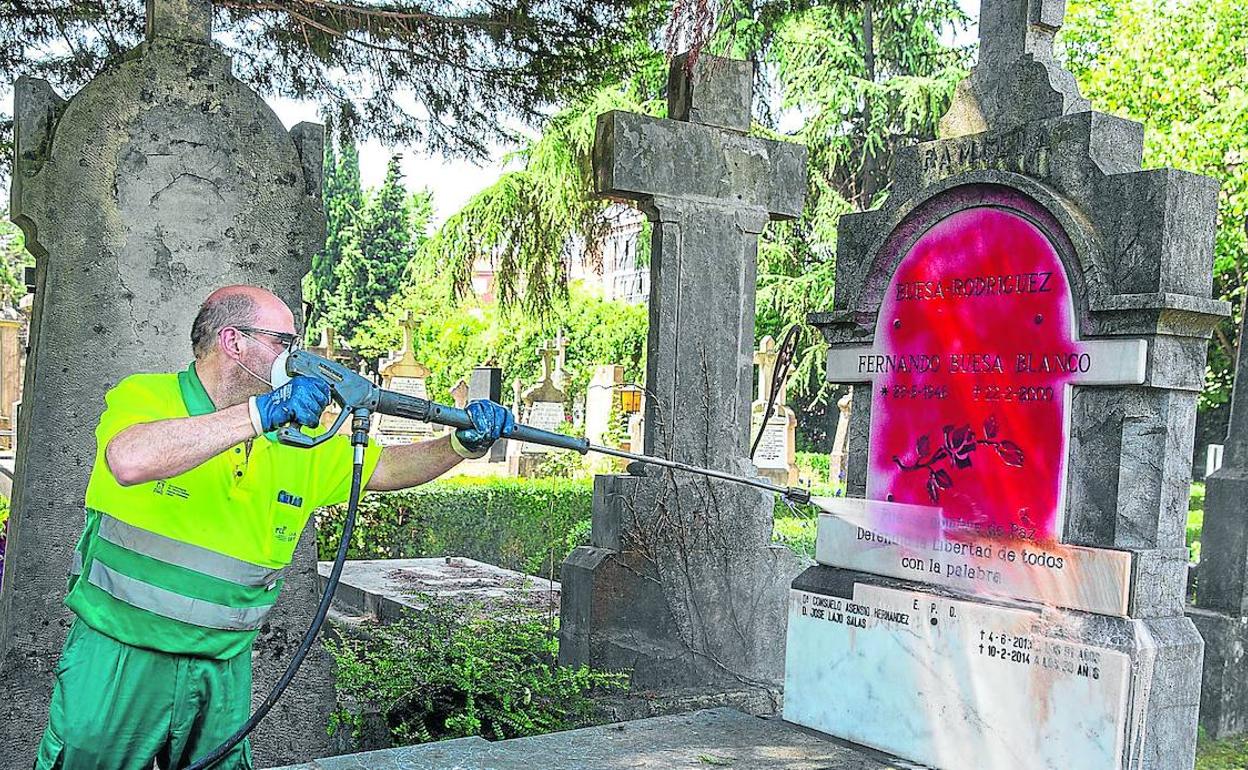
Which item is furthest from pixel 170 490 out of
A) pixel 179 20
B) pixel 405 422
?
pixel 405 422

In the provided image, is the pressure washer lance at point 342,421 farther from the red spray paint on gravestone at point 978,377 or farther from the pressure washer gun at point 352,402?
the red spray paint on gravestone at point 978,377

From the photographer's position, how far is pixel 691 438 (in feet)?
18.0

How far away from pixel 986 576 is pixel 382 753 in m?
1.90

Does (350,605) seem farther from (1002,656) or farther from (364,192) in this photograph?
(364,192)

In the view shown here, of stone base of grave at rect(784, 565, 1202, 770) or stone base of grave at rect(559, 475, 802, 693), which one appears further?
stone base of grave at rect(559, 475, 802, 693)

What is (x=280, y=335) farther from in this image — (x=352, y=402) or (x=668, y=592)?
(x=668, y=592)

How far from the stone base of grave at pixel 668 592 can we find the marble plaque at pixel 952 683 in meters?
1.30

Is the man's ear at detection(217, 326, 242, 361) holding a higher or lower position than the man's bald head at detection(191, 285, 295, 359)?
lower

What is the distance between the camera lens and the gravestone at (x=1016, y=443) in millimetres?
3205

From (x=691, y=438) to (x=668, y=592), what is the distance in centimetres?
75

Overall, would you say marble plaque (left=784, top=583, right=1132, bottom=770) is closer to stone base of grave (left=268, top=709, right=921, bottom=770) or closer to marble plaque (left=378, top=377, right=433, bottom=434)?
stone base of grave (left=268, top=709, right=921, bottom=770)

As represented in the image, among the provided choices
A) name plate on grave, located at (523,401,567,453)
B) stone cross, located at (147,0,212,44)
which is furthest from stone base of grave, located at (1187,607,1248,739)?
name plate on grave, located at (523,401,567,453)

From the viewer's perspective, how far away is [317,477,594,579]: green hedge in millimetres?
10633

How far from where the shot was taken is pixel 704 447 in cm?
552
